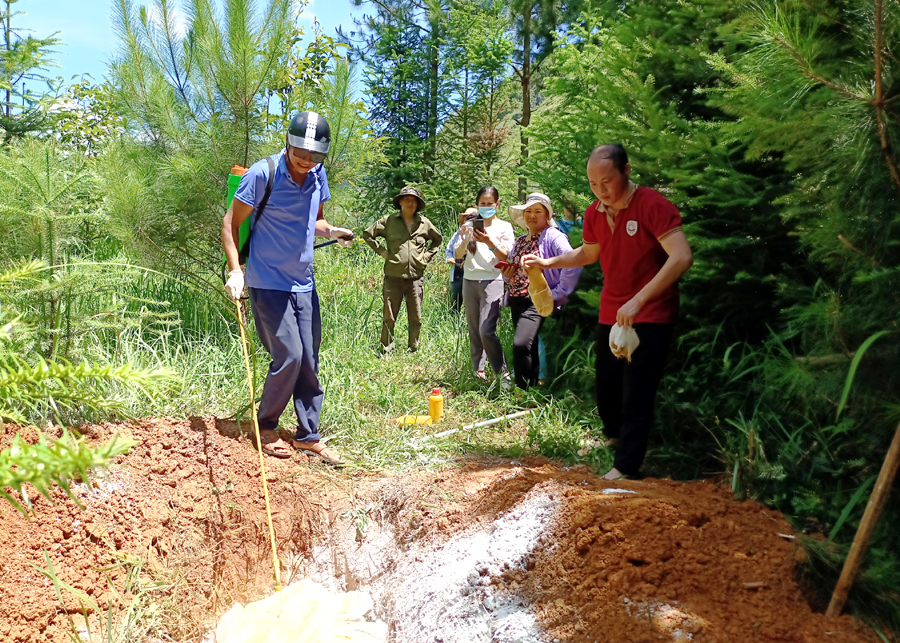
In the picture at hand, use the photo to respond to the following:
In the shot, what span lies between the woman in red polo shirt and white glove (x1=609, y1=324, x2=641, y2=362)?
0.17ft

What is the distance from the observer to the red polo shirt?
3.31 meters

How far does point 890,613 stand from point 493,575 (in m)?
1.48

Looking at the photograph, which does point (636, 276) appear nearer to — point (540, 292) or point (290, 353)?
point (540, 292)

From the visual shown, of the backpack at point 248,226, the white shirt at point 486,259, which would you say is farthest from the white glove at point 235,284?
the white shirt at point 486,259

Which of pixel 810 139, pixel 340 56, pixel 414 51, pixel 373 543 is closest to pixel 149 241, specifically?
pixel 340 56

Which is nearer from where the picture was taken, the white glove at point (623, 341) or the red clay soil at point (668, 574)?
the red clay soil at point (668, 574)

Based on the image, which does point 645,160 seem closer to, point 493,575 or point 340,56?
point 493,575

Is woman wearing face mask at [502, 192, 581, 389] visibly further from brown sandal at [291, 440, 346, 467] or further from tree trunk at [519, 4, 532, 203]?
tree trunk at [519, 4, 532, 203]

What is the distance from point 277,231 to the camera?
12.7 ft

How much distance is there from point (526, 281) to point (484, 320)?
2.01ft

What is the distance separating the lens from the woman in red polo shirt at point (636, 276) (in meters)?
3.29

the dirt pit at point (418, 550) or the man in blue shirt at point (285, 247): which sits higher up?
the man in blue shirt at point (285, 247)

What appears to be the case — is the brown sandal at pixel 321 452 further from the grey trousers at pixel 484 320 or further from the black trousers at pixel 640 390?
the grey trousers at pixel 484 320

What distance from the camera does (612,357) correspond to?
3.69 meters
